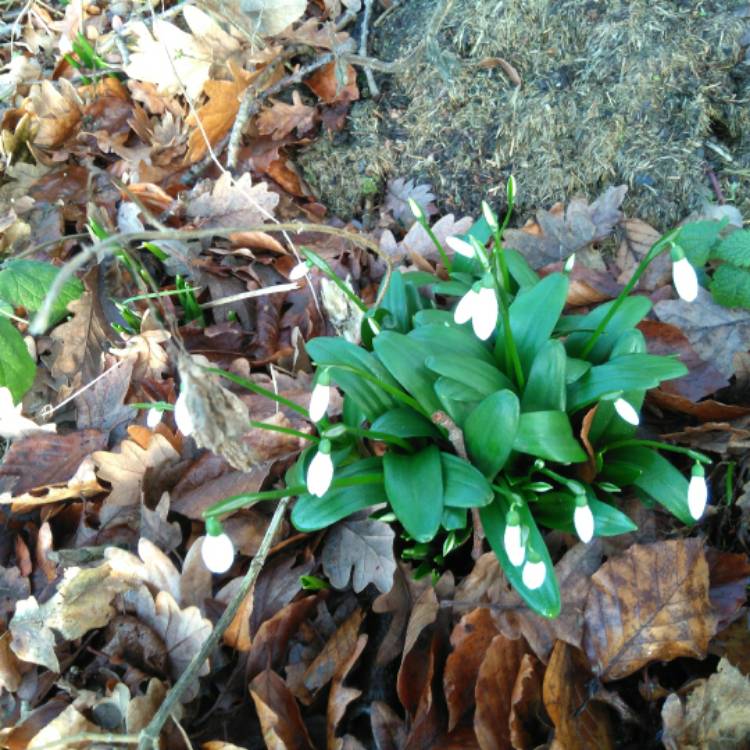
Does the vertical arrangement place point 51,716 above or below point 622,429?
below

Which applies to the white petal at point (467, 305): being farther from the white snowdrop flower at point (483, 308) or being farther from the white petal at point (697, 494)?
the white petal at point (697, 494)

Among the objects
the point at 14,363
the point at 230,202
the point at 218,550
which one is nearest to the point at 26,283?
the point at 14,363

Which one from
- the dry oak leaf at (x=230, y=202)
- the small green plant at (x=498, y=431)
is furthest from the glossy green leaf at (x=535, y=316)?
the dry oak leaf at (x=230, y=202)

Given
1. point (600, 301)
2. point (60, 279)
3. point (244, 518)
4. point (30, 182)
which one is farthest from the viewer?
point (30, 182)

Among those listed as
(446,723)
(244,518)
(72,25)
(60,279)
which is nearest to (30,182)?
(72,25)

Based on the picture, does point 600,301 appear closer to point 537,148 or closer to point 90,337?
point 537,148

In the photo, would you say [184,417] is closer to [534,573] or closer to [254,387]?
[254,387]

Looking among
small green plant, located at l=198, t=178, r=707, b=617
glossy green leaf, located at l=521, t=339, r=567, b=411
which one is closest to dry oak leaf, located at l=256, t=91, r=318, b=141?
small green plant, located at l=198, t=178, r=707, b=617
